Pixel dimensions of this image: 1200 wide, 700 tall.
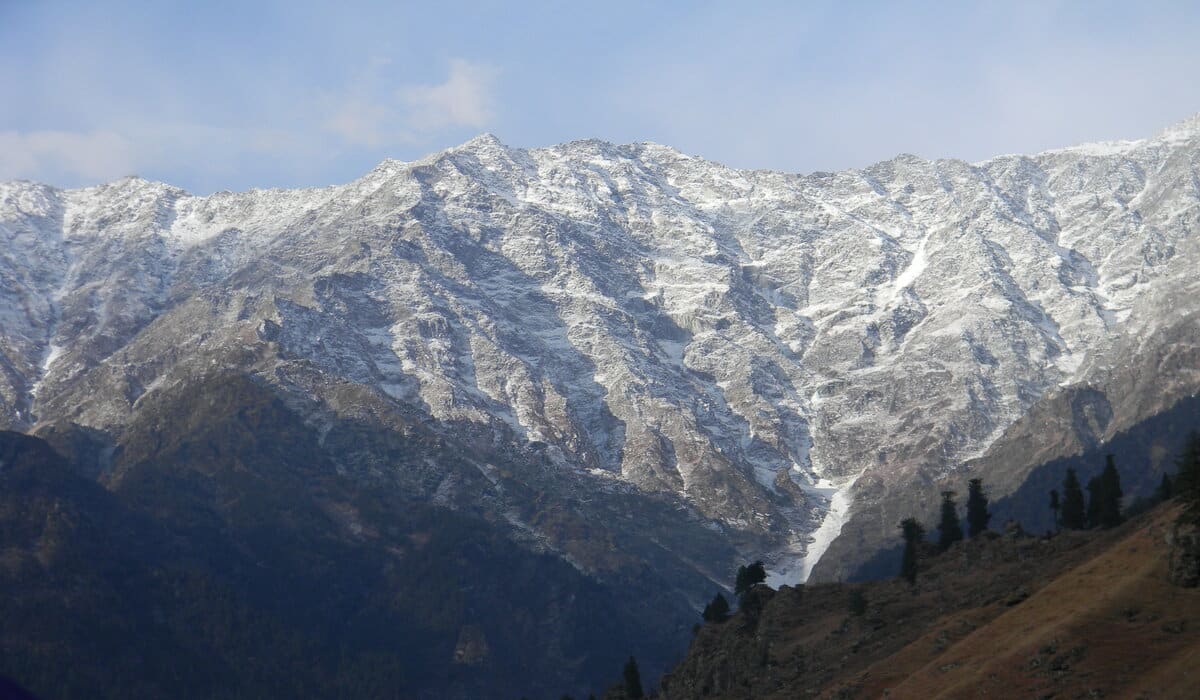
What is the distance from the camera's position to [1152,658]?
10012cm

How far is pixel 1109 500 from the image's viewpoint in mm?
166875

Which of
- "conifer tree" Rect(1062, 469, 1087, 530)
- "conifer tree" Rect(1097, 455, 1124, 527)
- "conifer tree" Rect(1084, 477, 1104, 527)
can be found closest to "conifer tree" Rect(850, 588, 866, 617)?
"conifer tree" Rect(1097, 455, 1124, 527)

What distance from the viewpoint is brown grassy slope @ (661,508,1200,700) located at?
4082 inches

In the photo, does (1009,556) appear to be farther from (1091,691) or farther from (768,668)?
(1091,691)

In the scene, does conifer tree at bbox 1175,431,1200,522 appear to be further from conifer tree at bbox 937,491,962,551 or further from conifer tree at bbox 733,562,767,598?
conifer tree at bbox 733,562,767,598

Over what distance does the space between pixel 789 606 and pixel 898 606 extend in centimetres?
2353

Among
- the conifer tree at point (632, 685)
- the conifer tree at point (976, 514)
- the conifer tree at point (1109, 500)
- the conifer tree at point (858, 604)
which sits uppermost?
the conifer tree at point (976, 514)

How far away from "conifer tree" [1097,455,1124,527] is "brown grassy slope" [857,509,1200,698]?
34.7 meters

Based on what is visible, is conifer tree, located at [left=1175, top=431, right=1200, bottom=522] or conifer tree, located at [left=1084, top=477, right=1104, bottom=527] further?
conifer tree, located at [left=1084, top=477, right=1104, bottom=527]

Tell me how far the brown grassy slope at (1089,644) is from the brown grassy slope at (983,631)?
13 cm

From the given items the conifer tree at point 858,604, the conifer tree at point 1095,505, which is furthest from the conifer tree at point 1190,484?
the conifer tree at point 1095,505

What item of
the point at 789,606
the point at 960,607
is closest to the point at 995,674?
the point at 960,607

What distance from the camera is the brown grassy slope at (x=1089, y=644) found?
99.5 meters

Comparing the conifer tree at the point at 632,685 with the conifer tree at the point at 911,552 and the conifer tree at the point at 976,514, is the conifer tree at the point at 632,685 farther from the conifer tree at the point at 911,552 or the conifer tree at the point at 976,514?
the conifer tree at the point at 976,514
